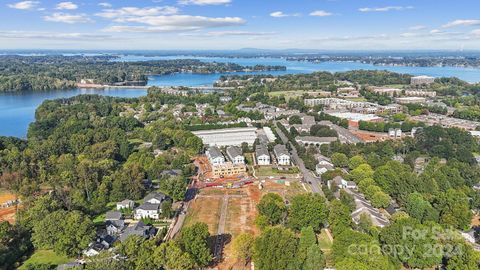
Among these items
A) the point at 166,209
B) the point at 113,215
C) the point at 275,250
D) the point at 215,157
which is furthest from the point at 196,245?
the point at 215,157

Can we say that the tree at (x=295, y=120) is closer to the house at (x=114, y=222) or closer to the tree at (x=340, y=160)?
the tree at (x=340, y=160)

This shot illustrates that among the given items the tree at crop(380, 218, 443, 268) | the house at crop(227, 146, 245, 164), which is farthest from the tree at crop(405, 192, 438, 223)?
the house at crop(227, 146, 245, 164)

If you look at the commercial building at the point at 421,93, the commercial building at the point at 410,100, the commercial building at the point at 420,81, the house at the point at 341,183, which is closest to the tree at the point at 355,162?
the house at the point at 341,183

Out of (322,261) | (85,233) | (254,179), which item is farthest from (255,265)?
(254,179)

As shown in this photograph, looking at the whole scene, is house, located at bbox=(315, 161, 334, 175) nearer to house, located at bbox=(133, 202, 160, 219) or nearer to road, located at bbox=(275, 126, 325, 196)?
road, located at bbox=(275, 126, 325, 196)

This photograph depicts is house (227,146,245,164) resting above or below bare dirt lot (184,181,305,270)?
above

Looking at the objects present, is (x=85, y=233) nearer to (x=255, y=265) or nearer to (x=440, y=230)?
(x=255, y=265)

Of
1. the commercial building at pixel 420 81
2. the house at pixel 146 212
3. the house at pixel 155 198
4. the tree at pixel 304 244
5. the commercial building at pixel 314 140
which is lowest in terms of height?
the house at pixel 146 212
